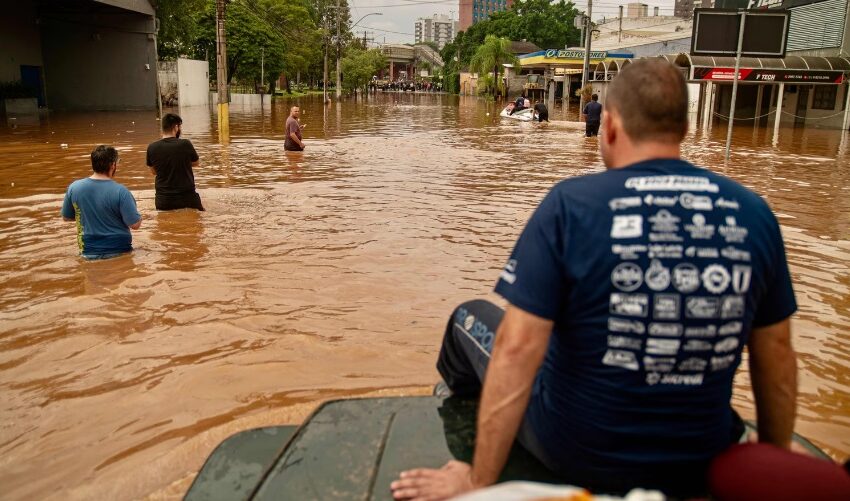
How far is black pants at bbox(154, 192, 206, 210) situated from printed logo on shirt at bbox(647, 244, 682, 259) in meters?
8.67

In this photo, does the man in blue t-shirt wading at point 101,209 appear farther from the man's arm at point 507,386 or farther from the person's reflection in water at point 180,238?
the man's arm at point 507,386

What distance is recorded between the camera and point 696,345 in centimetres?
208

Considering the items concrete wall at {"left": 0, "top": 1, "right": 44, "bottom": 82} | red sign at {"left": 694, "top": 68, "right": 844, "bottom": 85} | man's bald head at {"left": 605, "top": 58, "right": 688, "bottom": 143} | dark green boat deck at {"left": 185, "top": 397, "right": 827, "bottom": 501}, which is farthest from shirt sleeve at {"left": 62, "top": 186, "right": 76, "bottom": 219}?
concrete wall at {"left": 0, "top": 1, "right": 44, "bottom": 82}

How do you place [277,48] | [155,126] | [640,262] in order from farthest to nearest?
1. [277,48]
2. [155,126]
3. [640,262]

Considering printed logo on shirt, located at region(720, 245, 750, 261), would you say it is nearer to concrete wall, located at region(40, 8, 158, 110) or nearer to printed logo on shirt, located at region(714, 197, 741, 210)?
printed logo on shirt, located at region(714, 197, 741, 210)

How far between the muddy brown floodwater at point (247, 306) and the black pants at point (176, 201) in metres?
0.14

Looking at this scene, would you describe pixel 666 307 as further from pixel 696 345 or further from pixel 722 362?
pixel 722 362

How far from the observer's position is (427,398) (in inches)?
119

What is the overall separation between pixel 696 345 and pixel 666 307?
6.4 inches

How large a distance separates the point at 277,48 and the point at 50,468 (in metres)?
50.6

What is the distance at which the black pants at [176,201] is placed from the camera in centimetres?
971

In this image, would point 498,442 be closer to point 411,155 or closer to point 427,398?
point 427,398

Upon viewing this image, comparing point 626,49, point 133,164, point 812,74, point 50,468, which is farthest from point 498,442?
point 626,49

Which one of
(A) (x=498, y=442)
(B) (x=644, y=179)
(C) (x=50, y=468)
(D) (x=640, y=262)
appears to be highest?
(B) (x=644, y=179)
